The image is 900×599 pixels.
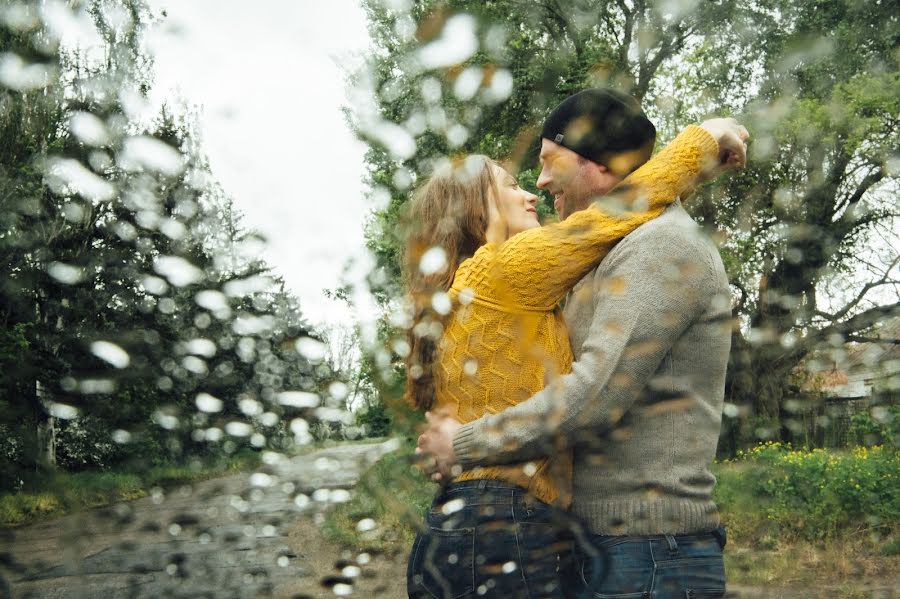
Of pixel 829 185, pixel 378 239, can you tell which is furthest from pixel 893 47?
pixel 378 239

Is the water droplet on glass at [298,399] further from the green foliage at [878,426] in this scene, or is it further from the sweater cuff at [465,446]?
the green foliage at [878,426]

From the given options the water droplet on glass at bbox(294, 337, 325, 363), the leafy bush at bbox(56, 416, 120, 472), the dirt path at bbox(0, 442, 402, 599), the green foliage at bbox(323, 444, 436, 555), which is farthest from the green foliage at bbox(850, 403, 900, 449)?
the leafy bush at bbox(56, 416, 120, 472)

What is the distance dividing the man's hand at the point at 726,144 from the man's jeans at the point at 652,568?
0.55 metres

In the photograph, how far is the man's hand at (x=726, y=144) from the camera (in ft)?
3.65

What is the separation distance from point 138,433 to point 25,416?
0.49 ft

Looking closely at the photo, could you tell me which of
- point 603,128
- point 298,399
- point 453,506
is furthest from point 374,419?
point 603,128

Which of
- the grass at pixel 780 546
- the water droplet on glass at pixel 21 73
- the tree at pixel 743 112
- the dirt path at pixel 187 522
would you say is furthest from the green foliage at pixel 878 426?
the water droplet on glass at pixel 21 73

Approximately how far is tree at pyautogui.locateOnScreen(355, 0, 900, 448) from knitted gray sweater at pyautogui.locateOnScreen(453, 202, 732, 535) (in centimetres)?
40

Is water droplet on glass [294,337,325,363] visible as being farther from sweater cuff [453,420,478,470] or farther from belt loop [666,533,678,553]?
belt loop [666,533,678,553]

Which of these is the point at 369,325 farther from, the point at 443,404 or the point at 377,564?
the point at 377,564

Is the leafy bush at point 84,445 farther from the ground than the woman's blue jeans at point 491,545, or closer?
farther from the ground

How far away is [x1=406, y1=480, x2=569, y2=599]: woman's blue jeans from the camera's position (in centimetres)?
94

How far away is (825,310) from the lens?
6.39 m

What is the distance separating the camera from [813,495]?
467cm
